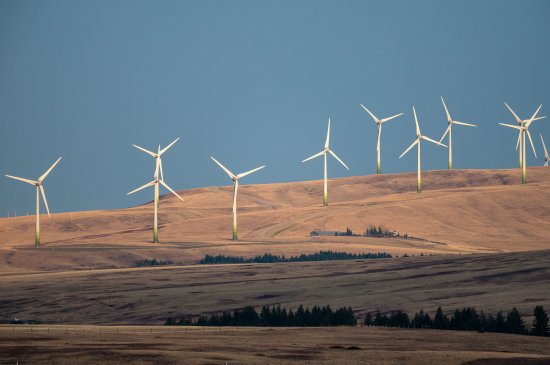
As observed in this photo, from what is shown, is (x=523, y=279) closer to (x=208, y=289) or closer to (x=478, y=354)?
(x=208, y=289)

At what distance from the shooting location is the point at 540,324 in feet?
311

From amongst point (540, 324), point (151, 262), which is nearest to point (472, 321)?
point (540, 324)

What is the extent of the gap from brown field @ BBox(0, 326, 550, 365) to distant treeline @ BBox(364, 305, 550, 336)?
13.0 ft

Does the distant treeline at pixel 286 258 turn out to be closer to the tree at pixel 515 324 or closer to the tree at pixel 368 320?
the tree at pixel 368 320

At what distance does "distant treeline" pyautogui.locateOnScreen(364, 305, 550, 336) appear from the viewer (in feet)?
312

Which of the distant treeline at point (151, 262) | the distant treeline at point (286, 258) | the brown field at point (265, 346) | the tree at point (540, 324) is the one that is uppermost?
the distant treeline at point (286, 258)

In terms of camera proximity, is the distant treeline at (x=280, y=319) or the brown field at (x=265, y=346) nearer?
the brown field at (x=265, y=346)

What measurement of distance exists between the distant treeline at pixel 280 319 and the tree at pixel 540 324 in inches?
707

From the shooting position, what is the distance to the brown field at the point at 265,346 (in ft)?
228

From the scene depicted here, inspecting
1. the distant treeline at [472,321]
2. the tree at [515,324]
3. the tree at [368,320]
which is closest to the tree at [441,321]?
the distant treeline at [472,321]

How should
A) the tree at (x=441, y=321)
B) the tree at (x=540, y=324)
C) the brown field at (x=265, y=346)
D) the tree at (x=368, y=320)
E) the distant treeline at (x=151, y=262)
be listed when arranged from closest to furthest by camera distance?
the brown field at (x=265, y=346) → the tree at (x=540, y=324) → the tree at (x=441, y=321) → the tree at (x=368, y=320) → the distant treeline at (x=151, y=262)

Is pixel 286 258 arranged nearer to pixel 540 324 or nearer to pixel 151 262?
pixel 151 262

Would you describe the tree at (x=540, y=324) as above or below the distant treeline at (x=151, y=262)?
below

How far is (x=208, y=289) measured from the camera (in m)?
141
